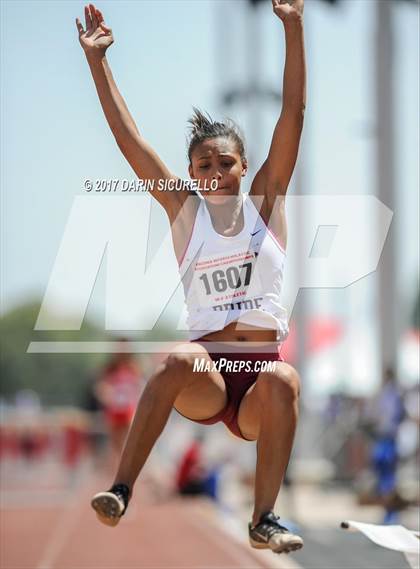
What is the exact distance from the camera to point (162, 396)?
490 centimetres

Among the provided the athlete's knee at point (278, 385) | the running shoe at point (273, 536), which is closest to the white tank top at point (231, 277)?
the athlete's knee at point (278, 385)

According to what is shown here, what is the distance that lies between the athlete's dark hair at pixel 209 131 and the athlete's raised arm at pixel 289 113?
0.17 metres

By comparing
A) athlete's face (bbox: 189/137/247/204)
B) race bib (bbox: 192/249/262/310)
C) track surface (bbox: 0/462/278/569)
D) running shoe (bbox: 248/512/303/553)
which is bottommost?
track surface (bbox: 0/462/278/569)

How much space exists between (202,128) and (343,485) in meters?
12.6

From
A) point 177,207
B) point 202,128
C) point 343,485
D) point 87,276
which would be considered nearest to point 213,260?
point 177,207

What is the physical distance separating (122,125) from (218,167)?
0.49 metres

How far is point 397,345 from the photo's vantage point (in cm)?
1462

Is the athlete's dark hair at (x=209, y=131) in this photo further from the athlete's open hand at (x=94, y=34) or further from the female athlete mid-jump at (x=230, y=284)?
the athlete's open hand at (x=94, y=34)

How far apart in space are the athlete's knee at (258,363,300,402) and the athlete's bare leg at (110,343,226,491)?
21 cm

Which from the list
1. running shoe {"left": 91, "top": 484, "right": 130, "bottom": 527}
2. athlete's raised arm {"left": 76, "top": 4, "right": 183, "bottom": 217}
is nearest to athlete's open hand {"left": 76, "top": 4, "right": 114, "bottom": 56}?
athlete's raised arm {"left": 76, "top": 4, "right": 183, "bottom": 217}

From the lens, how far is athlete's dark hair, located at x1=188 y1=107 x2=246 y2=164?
209 inches

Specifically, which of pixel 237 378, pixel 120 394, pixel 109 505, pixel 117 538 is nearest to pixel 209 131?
pixel 237 378

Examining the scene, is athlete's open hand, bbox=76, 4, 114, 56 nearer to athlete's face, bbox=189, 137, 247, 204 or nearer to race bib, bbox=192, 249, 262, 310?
athlete's face, bbox=189, 137, 247, 204

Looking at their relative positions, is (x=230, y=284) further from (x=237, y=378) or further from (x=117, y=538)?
(x=117, y=538)
